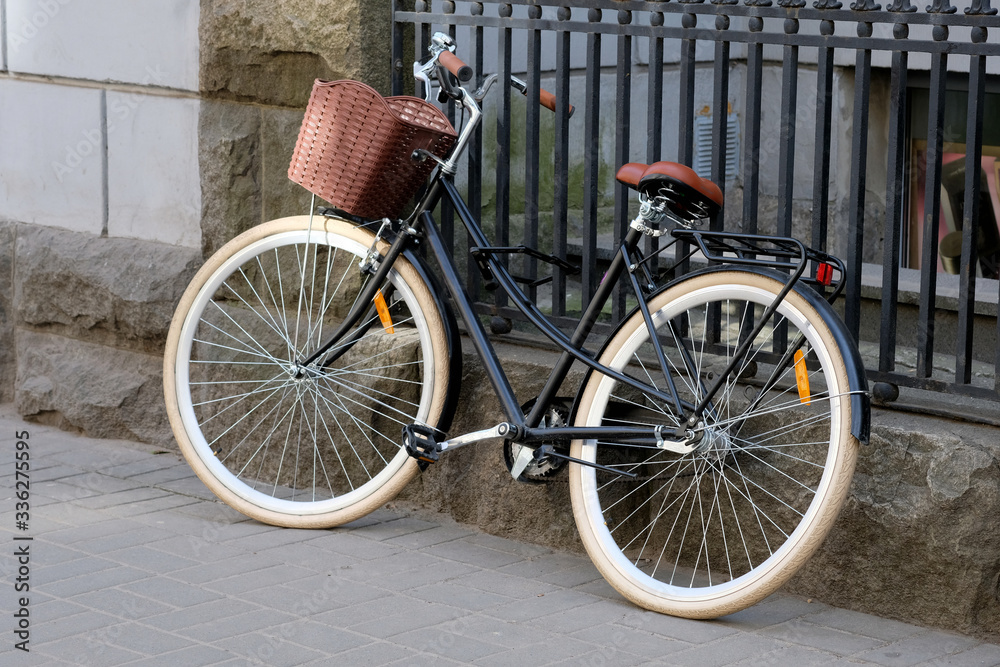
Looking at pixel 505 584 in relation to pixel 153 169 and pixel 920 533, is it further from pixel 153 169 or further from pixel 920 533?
pixel 153 169

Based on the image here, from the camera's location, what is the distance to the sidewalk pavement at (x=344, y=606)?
10.8 ft

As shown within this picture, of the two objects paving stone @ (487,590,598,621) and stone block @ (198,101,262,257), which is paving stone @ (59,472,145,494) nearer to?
stone block @ (198,101,262,257)

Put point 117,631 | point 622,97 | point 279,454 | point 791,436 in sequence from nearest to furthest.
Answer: point 117,631
point 791,436
point 622,97
point 279,454

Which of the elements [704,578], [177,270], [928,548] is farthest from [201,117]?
[928,548]

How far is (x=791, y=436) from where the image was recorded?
12.1ft

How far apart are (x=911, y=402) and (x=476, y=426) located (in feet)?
4.49

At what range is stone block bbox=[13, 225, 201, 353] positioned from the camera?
5.02m

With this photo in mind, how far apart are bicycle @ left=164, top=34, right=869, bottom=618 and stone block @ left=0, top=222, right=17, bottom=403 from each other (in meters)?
1.18

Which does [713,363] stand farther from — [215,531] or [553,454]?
[215,531]

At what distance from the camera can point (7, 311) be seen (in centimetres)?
561

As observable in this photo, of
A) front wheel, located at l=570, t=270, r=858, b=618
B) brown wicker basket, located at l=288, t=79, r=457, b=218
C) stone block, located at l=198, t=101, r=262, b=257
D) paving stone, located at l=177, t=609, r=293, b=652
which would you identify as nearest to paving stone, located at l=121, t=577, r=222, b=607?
paving stone, located at l=177, t=609, r=293, b=652

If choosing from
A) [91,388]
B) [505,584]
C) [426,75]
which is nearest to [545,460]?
[505,584]

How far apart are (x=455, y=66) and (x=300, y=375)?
111cm

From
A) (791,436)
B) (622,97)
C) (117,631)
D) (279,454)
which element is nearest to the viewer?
(117,631)
